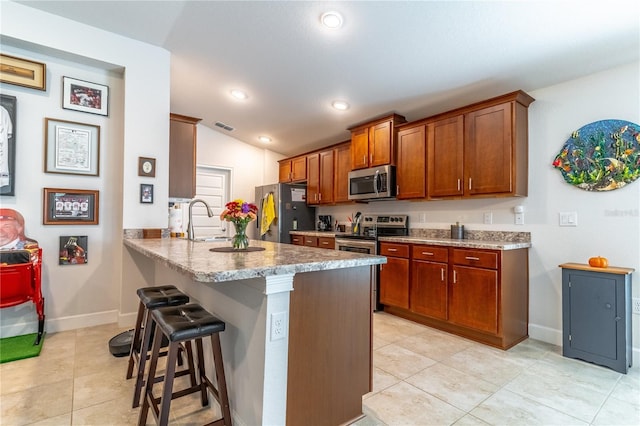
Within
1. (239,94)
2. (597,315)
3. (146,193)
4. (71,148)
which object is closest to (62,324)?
(146,193)

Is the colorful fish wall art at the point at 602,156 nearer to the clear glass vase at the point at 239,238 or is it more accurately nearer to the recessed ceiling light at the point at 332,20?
the recessed ceiling light at the point at 332,20

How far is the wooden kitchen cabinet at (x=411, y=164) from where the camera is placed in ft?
11.9

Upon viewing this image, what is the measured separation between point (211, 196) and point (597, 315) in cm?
540

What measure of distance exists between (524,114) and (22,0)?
458cm

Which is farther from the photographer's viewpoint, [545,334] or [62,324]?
[62,324]


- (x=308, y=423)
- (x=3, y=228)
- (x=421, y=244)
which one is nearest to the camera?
(x=308, y=423)

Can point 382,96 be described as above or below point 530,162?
above

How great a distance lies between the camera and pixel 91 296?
3.24 meters

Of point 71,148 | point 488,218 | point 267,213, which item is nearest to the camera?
point 71,148

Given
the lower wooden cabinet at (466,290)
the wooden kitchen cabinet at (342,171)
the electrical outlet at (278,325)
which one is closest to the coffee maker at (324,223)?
the wooden kitchen cabinet at (342,171)

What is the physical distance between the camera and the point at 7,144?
280 cm

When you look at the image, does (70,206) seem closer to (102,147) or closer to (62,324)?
(102,147)

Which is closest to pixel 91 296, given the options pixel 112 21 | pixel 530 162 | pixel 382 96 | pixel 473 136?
pixel 112 21

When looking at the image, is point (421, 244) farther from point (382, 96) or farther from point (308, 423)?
point (308, 423)
